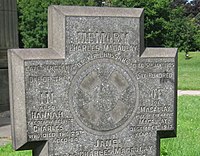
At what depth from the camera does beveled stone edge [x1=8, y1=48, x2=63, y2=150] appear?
3559 millimetres

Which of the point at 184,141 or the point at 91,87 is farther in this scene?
the point at 184,141

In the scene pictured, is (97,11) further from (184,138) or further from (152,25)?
(152,25)

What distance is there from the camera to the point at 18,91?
358 centimetres

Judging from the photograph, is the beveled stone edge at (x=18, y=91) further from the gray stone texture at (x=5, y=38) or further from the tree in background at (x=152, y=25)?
the tree in background at (x=152, y=25)

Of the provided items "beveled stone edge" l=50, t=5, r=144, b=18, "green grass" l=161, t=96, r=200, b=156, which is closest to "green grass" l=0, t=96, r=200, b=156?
"green grass" l=161, t=96, r=200, b=156

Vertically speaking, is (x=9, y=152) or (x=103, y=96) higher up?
(x=103, y=96)

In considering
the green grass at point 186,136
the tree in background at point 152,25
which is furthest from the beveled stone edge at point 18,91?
the tree in background at point 152,25

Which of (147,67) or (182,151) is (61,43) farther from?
(182,151)

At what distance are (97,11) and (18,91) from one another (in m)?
1.00

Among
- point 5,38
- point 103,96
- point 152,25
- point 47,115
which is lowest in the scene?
point 152,25

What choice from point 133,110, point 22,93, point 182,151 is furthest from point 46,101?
point 182,151

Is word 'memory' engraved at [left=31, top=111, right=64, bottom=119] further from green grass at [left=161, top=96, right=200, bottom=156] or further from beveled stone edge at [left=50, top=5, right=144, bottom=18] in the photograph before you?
green grass at [left=161, top=96, right=200, bottom=156]

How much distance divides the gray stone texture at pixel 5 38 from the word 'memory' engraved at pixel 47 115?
16.5 feet

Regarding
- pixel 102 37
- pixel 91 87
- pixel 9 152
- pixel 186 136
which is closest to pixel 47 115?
pixel 91 87
